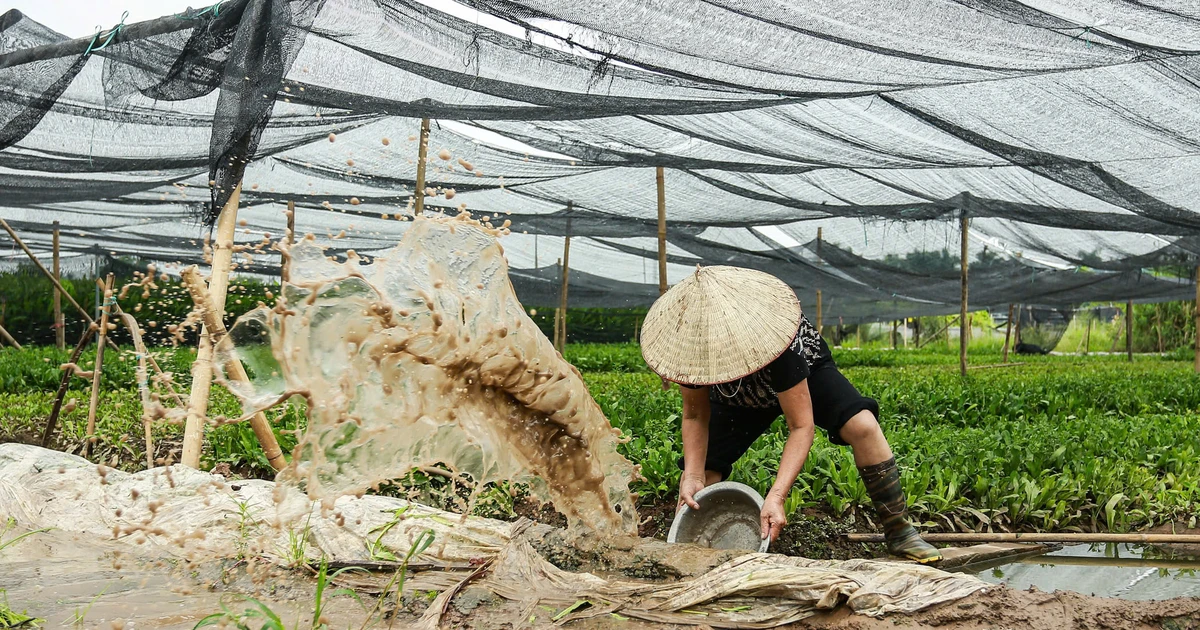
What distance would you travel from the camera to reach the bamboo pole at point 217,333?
3375 millimetres

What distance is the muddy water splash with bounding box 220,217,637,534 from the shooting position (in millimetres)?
A: 2674

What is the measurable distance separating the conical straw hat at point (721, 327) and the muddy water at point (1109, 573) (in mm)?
1552

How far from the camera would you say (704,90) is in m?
5.43

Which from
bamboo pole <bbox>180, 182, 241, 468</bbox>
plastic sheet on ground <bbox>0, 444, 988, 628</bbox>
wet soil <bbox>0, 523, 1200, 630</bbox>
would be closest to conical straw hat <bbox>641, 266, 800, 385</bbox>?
plastic sheet on ground <bbox>0, 444, 988, 628</bbox>

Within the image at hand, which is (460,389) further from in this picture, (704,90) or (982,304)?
(982,304)

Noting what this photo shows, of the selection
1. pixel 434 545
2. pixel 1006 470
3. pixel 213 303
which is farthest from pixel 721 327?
pixel 1006 470

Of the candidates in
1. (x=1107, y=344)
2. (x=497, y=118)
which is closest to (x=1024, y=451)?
(x=497, y=118)

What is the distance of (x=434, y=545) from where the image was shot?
11.4 feet

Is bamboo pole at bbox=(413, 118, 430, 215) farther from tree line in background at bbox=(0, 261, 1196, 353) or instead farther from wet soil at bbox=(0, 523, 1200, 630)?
wet soil at bbox=(0, 523, 1200, 630)

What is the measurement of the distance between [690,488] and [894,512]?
82 cm

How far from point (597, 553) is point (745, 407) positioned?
82 centimetres

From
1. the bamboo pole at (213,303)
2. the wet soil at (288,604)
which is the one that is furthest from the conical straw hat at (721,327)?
the bamboo pole at (213,303)

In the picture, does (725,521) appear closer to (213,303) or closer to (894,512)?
(894,512)

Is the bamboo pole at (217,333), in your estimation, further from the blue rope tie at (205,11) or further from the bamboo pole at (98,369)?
the blue rope tie at (205,11)
